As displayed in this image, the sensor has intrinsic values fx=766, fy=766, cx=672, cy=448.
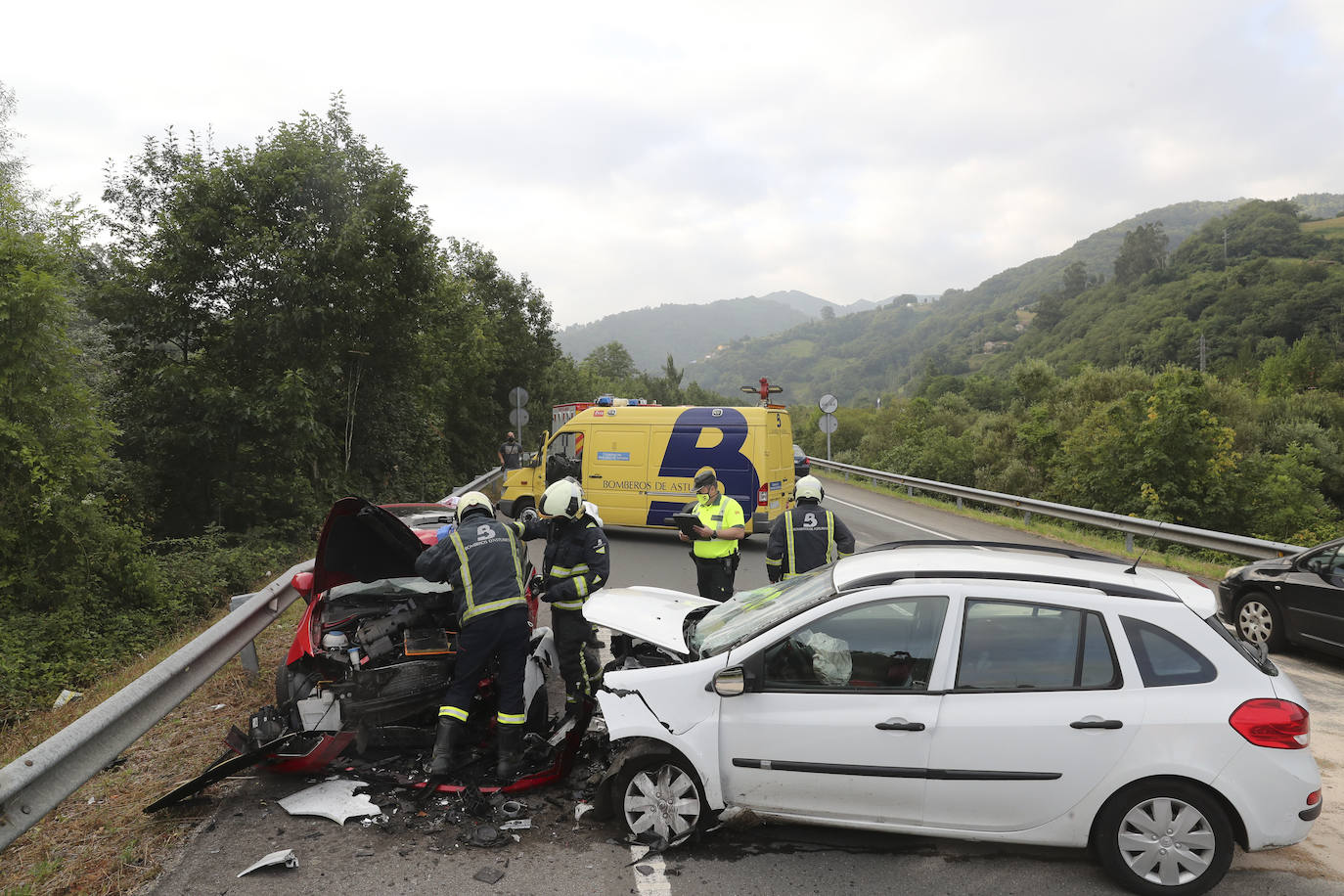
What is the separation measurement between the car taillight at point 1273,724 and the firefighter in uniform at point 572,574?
3.55 m

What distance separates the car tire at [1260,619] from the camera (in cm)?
730

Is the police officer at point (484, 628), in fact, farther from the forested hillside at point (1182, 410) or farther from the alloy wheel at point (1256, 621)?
the forested hillside at point (1182, 410)

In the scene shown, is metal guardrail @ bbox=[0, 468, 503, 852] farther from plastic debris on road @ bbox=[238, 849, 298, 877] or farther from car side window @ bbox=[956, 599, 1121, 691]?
car side window @ bbox=[956, 599, 1121, 691]

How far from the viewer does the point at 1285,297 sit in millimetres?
70875

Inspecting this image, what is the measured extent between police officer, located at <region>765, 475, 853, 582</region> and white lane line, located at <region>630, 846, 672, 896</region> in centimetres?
278

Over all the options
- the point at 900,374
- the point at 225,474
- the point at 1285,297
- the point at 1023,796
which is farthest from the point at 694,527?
the point at 900,374

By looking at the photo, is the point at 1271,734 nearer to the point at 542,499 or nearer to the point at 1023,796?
the point at 1023,796

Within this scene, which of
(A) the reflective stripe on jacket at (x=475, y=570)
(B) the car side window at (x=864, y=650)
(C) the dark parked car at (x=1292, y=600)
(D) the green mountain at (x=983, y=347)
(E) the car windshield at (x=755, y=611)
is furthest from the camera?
(D) the green mountain at (x=983, y=347)

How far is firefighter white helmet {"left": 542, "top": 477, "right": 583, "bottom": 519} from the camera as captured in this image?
17.6 feet

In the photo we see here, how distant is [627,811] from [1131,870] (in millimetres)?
2379

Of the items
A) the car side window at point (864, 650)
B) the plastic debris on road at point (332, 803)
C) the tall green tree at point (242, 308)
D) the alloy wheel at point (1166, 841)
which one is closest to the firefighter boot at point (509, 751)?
the plastic debris on road at point (332, 803)

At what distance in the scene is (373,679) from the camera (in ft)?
15.3

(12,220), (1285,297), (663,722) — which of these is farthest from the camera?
(1285,297)

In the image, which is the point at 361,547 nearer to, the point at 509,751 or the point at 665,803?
the point at 509,751
